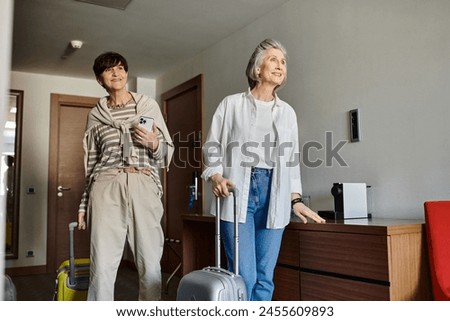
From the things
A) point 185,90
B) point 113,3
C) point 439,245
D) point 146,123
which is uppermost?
point 113,3

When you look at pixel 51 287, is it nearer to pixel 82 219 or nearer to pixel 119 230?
pixel 82 219

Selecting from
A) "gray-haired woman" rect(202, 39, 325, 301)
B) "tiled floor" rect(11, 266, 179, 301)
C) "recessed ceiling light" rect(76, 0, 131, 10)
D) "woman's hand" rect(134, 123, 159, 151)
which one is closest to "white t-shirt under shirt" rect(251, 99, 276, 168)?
"gray-haired woman" rect(202, 39, 325, 301)

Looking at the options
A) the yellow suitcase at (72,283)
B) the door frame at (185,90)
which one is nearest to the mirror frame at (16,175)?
the door frame at (185,90)

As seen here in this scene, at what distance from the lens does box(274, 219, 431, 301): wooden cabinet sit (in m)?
1.50

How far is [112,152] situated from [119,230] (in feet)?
0.85

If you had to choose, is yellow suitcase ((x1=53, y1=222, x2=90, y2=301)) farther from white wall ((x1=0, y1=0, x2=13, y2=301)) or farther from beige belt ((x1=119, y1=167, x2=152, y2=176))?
white wall ((x1=0, y1=0, x2=13, y2=301))

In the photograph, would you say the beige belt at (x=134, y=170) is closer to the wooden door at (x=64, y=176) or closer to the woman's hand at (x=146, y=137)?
the woman's hand at (x=146, y=137)

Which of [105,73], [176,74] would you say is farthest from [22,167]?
[105,73]

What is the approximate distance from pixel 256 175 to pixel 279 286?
0.79 meters

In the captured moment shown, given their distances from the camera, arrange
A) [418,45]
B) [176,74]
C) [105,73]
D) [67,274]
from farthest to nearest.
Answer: [176,74]
[418,45]
[67,274]
[105,73]

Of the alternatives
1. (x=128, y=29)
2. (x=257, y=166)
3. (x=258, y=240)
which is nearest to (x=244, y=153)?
(x=257, y=166)

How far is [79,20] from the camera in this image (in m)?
2.89

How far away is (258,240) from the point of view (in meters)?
1.42
